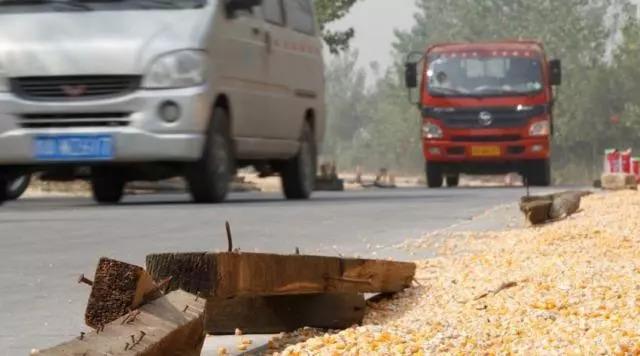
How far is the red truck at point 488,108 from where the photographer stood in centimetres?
3027

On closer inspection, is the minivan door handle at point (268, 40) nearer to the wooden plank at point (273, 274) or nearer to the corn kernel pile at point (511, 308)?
the corn kernel pile at point (511, 308)

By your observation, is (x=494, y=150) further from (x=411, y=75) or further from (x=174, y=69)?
(x=174, y=69)

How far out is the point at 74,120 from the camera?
16.1m

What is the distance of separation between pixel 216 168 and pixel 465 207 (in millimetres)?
2425

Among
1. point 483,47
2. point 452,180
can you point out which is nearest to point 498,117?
point 483,47

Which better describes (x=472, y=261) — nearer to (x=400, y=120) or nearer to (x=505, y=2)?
(x=400, y=120)

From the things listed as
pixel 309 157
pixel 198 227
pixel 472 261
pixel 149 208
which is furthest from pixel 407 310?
pixel 309 157

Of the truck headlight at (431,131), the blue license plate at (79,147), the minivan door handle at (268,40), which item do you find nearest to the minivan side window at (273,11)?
the minivan door handle at (268,40)

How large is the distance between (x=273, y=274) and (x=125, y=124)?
10.3 metres

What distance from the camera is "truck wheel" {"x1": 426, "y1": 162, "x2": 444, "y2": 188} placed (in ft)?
104

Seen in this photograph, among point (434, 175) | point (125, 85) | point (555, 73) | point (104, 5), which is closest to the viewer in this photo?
point (125, 85)

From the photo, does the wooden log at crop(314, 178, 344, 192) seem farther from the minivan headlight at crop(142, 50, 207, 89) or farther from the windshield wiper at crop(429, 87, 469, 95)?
the minivan headlight at crop(142, 50, 207, 89)

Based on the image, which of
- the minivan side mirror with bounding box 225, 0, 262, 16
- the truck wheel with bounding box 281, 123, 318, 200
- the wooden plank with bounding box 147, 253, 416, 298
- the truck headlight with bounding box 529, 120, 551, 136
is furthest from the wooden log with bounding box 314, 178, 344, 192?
the wooden plank with bounding box 147, 253, 416, 298

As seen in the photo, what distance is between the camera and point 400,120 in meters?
105
